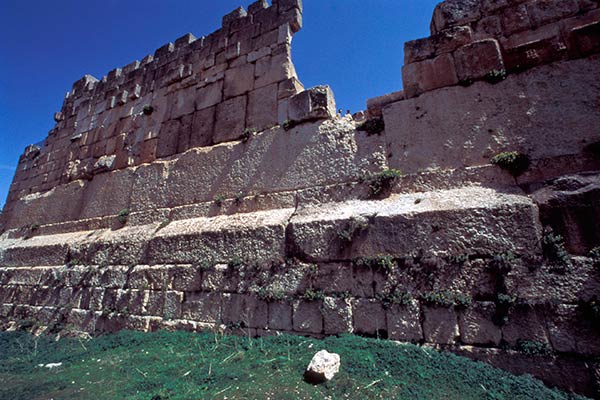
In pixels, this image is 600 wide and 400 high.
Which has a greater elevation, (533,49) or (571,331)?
(533,49)

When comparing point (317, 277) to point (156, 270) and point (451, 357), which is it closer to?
point (451, 357)

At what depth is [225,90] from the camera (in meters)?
5.56

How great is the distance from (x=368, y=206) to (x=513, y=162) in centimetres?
153

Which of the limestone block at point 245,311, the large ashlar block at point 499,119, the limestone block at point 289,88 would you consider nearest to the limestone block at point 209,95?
the limestone block at point 289,88

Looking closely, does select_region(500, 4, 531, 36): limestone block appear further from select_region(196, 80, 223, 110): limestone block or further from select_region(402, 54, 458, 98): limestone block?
select_region(196, 80, 223, 110): limestone block

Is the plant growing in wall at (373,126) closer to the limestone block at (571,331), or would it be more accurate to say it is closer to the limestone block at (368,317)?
the limestone block at (368,317)

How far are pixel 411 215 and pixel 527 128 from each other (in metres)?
Answer: 1.55

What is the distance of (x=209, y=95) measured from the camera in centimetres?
574

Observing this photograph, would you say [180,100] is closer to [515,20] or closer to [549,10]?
[515,20]

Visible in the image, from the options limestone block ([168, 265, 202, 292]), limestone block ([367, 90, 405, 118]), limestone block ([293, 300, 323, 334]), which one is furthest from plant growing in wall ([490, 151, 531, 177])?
limestone block ([168, 265, 202, 292])

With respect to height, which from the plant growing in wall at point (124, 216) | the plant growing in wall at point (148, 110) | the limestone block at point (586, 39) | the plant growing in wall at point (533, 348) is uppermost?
the plant growing in wall at point (148, 110)

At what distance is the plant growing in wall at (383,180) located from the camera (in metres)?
3.64

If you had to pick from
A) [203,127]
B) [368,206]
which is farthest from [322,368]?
[203,127]

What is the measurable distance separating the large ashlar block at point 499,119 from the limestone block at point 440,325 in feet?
5.24
